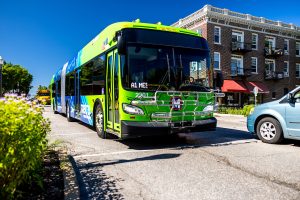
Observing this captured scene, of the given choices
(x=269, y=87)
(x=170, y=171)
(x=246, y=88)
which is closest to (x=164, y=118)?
(x=170, y=171)

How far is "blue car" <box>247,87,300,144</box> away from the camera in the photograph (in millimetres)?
7293

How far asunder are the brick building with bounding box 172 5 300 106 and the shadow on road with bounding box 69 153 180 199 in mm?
25452

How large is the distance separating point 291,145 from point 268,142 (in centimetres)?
58

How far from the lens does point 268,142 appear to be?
792cm

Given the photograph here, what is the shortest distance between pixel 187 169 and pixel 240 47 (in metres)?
30.4

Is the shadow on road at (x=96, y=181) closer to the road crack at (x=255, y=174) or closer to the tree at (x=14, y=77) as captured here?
the road crack at (x=255, y=174)

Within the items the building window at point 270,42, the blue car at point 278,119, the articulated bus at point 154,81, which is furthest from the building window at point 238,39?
the articulated bus at point 154,81

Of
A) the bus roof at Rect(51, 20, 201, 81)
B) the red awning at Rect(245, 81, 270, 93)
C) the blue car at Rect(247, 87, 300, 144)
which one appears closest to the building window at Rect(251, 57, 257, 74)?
the red awning at Rect(245, 81, 270, 93)

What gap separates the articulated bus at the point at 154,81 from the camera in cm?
680

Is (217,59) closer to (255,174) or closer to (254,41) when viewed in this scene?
(254,41)

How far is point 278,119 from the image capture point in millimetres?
7645

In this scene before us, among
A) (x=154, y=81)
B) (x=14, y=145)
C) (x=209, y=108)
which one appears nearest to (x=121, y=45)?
(x=154, y=81)

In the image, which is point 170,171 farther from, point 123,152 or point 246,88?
point 246,88

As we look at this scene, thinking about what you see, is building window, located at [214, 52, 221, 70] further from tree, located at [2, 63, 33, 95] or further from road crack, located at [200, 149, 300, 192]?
tree, located at [2, 63, 33, 95]
